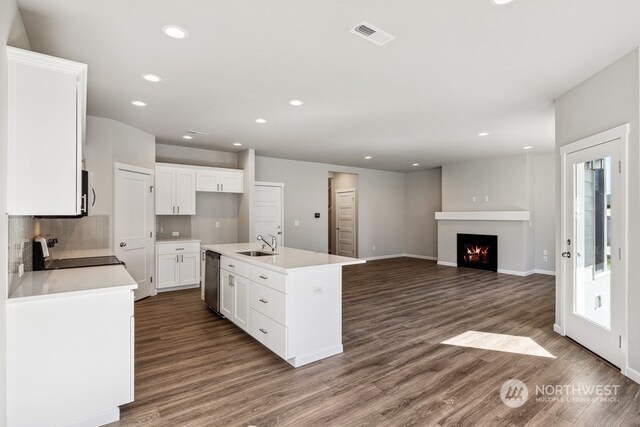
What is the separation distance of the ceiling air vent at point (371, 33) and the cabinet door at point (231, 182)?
4545 mm

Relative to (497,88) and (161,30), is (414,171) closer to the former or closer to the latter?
(497,88)

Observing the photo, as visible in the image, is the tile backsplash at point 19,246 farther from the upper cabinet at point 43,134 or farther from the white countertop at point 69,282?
the upper cabinet at point 43,134

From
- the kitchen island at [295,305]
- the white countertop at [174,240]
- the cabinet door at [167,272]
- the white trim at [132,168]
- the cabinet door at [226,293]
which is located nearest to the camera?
the kitchen island at [295,305]

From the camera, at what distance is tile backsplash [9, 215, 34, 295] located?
6.92 ft

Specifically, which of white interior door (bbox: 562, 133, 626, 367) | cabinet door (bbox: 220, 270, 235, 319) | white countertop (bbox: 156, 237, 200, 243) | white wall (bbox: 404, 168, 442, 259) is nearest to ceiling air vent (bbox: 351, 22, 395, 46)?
white interior door (bbox: 562, 133, 626, 367)

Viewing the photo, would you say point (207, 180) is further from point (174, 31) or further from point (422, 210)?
point (422, 210)

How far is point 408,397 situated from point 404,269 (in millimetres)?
5610

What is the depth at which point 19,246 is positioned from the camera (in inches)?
94.5

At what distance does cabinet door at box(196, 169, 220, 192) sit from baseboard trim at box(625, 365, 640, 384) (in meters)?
6.00

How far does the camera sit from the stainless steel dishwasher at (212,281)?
4207mm

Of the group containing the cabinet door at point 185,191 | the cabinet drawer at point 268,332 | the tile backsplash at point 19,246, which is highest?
the cabinet door at point 185,191

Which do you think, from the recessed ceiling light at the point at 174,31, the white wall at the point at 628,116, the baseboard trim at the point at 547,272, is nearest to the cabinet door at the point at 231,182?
the recessed ceiling light at the point at 174,31

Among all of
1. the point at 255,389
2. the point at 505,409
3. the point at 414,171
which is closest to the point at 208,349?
the point at 255,389

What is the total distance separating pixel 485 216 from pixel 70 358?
7.69 m
